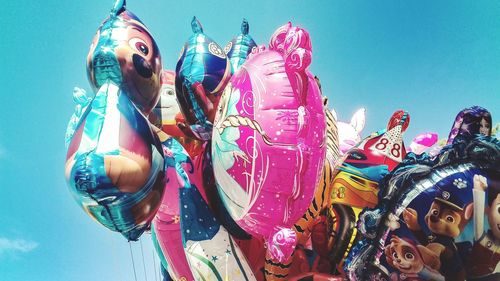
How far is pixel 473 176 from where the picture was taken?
204 cm

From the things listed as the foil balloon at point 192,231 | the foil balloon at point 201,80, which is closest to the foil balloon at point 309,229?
the foil balloon at point 192,231

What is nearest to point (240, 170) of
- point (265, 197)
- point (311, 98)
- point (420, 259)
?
point (265, 197)

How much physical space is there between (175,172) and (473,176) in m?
1.46

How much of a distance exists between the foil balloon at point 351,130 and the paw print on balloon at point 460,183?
52.5 inches

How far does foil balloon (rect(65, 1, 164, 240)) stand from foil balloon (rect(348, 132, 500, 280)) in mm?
1062

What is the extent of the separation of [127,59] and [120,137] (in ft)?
1.50

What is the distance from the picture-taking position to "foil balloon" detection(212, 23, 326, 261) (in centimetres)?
211

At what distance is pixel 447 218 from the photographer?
2029 mm

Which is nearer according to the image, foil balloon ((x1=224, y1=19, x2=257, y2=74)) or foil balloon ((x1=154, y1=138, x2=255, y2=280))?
foil balloon ((x1=154, y1=138, x2=255, y2=280))

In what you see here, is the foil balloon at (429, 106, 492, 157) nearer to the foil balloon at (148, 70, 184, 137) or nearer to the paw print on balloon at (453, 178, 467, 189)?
the paw print on balloon at (453, 178, 467, 189)

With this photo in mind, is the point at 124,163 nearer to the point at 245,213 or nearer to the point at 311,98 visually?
the point at 245,213

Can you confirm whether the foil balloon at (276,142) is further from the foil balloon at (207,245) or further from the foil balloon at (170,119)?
the foil balloon at (170,119)

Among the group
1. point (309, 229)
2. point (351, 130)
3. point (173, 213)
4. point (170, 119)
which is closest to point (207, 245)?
point (173, 213)

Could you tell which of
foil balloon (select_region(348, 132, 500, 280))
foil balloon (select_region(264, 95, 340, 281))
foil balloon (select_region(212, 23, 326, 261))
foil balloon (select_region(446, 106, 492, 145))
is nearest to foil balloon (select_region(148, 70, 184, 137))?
foil balloon (select_region(212, 23, 326, 261))
